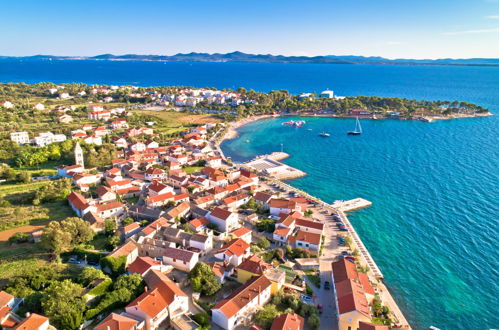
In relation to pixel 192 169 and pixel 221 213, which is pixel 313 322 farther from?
pixel 192 169

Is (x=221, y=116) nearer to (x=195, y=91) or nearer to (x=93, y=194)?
(x=195, y=91)

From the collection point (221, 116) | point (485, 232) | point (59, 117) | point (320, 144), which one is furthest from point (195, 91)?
point (485, 232)

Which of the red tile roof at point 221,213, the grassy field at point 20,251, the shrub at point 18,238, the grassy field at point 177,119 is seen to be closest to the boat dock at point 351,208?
the red tile roof at point 221,213

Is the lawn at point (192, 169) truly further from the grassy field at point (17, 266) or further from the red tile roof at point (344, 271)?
the red tile roof at point (344, 271)

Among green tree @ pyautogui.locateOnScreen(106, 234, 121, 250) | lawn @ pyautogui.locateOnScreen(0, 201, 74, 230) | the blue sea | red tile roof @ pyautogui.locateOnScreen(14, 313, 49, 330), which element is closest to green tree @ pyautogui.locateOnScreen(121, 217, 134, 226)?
green tree @ pyautogui.locateOnScreen(106, 234, 121, 250)

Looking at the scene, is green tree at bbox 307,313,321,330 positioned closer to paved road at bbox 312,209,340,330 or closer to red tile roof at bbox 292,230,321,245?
paved road at bbox 312,209,340,330

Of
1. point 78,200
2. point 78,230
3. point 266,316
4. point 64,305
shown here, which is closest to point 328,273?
point 266,316
